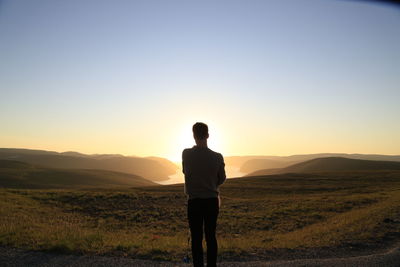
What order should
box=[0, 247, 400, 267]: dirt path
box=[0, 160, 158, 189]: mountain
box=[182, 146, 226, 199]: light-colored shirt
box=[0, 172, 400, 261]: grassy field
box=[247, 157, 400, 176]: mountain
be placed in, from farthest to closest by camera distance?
box=[247, 157, 400, 176]: mountain < box=[0, 160, 158, 189]: mountain < box=[0, 172, 400, 261]: grassy field < box=[0, 247, 400, 267]: dirt path < box=[182, 146, 226, 199]: light-colored shirt

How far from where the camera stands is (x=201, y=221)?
545 cm

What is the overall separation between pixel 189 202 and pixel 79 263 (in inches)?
131

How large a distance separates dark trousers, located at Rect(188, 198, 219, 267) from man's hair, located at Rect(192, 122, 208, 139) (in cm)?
109

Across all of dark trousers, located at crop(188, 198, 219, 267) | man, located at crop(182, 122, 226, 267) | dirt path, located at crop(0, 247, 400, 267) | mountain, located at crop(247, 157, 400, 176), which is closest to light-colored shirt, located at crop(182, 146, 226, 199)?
man, located at crop(182, 122, 226, 267)

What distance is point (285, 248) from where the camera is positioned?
8977 mm

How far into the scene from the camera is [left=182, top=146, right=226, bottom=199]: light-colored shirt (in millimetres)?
5336

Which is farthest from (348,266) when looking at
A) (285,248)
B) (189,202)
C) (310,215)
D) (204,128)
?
(310,215)

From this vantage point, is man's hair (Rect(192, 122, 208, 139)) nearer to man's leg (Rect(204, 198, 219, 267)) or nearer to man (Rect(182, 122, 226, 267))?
man (Rect(182, 122, 226, 267))

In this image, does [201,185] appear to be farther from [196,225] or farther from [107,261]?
[107,261]

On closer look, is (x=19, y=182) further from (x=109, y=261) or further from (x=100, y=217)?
(x=109, y=261)

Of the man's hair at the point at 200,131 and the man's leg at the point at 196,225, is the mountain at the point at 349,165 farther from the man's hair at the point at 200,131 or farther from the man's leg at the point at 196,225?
the man's hair at the point at 200,131

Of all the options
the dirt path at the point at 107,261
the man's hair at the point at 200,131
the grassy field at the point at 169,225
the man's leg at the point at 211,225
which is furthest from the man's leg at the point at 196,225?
the grassy field at the point at 169,225

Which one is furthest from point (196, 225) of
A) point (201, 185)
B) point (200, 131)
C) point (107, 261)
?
point (107, 261)

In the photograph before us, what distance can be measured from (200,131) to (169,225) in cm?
1730
